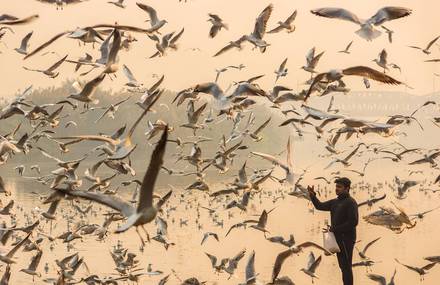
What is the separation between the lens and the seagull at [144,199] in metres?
7.04

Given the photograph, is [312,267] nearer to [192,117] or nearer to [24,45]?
[192,117]

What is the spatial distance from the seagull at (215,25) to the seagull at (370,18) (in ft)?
17.9

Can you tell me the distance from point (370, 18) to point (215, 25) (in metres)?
5.70

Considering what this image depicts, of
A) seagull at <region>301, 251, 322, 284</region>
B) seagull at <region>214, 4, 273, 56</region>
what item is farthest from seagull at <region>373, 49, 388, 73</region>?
seagull at <region>301, 251, 322, 284</region>

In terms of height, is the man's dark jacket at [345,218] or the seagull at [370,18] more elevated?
the seagull at [370,18]

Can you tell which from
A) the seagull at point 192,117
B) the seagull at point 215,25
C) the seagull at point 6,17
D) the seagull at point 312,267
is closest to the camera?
the seagull at point 312,267

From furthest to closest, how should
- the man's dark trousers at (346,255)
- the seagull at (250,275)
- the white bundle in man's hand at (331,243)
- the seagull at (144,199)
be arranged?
1. the seagull at (250,275)
2. the man's dark trousers at (346,255)
3. the white bundle in man's hand at (331,243)
4. the seagull at (144,199)

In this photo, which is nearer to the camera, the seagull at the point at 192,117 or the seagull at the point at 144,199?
the seagull at the point at 144,199

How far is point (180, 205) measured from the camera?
33.5 m

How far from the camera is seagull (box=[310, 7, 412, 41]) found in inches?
510

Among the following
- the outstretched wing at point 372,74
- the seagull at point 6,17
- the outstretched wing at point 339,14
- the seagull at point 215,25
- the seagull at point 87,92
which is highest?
the seagull at point 215,25

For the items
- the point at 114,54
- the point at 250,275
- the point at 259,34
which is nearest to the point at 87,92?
the point at 114,54

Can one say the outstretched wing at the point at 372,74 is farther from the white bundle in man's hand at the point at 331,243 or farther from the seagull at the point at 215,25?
the seagull at the point at 215,25

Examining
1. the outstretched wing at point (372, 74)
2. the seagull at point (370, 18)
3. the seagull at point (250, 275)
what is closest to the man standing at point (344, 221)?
the seagull at point (250, 275)
